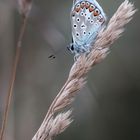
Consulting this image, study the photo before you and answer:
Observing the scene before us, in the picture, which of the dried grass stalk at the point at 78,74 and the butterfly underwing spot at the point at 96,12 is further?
the butterfly underwing spot at the point at 96,12

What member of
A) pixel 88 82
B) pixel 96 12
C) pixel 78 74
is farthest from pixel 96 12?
pixel 88 82

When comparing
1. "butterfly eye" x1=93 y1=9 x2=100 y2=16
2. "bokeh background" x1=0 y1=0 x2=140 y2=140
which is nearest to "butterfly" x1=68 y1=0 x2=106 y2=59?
"butterfly eye" x1=93 y1=9 x2=100 y2=16

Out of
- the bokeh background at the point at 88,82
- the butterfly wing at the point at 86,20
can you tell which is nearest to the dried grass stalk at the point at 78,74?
the butterfly wing at the point at 86,20

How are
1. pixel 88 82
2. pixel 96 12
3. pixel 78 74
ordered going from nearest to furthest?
1. pixel 78 74
2. pixel 96 12
3. pixel 88 82

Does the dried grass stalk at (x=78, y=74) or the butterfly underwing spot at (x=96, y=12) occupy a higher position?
the butterfly underwing spot at (x=96, y=12)

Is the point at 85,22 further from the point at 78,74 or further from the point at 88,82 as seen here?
the point at 88,82

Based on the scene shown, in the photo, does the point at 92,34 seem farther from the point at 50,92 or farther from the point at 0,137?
the point at 50,92

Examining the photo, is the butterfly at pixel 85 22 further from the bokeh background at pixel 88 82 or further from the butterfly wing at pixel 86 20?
the bokeh background at pixel 88 82
